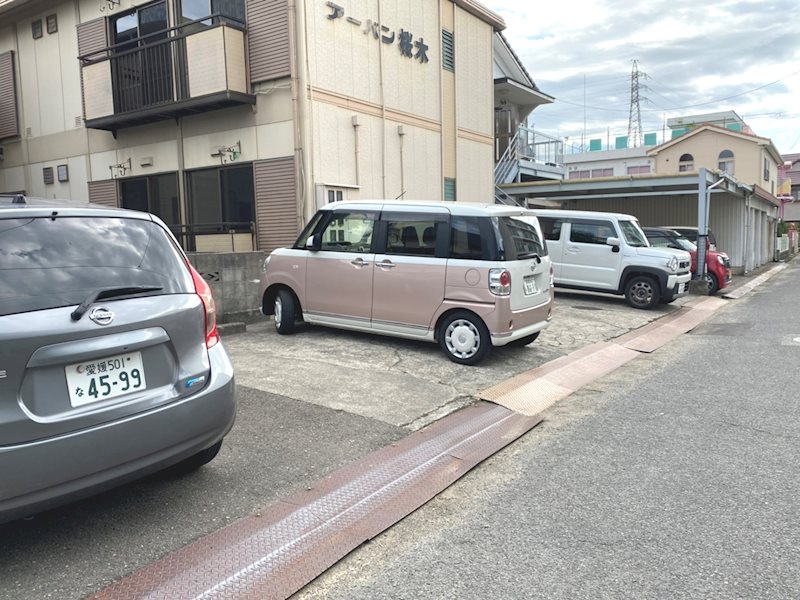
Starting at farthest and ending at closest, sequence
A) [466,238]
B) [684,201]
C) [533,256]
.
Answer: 1. [684,201]
2. [533,256]
3. [466,238]

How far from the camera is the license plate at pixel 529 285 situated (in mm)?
6859

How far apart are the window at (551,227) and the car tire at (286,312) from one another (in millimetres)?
7189

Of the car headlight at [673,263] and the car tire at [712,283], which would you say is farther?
the car tire at [712,283]

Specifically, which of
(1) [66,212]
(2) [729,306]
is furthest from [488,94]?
(1) [66,212]

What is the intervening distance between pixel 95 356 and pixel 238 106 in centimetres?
911

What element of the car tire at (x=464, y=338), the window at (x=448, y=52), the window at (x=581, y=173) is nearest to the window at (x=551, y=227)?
the window at (x=448, y=52)

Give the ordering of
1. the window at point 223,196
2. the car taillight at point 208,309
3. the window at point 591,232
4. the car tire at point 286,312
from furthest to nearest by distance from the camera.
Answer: the window at point 591,232, the window at point 223,196, the car tire at point 286,312, the car taillight at point 208,309

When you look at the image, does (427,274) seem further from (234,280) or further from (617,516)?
(617,516)

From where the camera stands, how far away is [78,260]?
2.96 metres

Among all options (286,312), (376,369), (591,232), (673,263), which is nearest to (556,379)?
(376,369)

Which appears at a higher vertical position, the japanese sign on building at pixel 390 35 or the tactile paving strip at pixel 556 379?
the japanese sign on building at pixel 390 35

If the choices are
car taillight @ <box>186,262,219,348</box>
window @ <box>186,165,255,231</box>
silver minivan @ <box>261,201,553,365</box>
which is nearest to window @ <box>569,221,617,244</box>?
silver minivan @ <box>261,201,553,365</box>

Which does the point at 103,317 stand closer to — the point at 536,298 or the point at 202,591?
the point at 202,591

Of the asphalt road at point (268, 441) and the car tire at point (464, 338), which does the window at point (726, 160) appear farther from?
the car tire at point (464, 338)
